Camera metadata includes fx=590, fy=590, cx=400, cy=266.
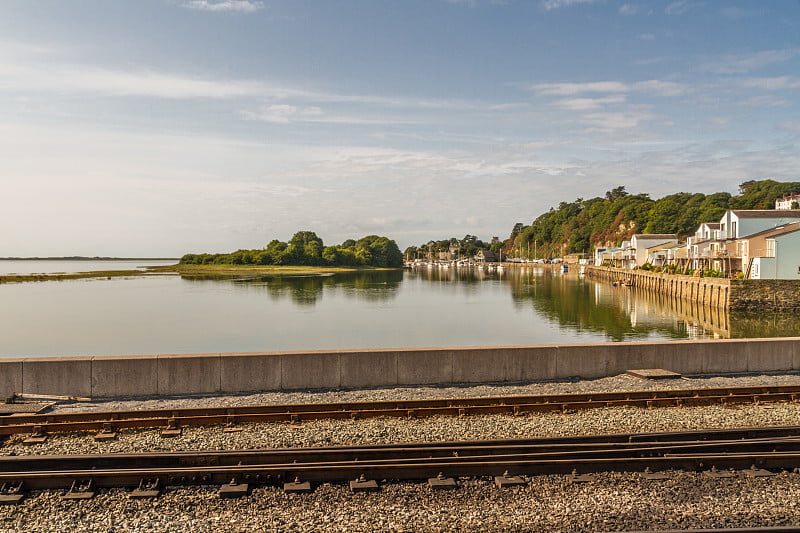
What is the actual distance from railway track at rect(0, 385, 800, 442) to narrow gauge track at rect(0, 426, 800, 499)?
2.01 metres

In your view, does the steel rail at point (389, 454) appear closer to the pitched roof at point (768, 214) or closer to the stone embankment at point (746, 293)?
the stone embankment at point (746, 293)

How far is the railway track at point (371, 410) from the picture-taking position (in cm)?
1188

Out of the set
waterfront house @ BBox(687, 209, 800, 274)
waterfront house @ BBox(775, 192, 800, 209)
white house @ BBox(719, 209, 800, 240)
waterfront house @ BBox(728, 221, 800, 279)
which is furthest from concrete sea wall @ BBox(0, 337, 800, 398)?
waterfront house @ BBox(775, 192, 800, 209)

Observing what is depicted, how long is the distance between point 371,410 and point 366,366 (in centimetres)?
373

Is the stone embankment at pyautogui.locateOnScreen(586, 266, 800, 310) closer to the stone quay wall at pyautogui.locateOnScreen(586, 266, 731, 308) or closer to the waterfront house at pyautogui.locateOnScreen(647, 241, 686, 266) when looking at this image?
the stone quay wall at pyautogui.locateOnScreen(586, 266, 731, 308)

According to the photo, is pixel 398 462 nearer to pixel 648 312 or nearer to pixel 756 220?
pixel 648 312

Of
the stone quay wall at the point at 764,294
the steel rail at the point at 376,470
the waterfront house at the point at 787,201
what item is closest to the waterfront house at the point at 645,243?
the waterfront house at the point at 787,201

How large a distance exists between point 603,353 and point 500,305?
54.5m

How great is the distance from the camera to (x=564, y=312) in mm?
62062

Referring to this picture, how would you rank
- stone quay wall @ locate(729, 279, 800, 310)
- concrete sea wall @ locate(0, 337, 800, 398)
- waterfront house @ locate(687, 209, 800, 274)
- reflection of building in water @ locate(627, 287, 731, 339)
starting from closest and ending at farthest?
concrete sea wall @ locate(0, 337, 800, 398)
reflection of building in water @ locate(627, 287, 731, 339)
stone quay wall @ locate(729, 279, 800, 310)
waterfront house @ locate(687, 209, 800, 274)

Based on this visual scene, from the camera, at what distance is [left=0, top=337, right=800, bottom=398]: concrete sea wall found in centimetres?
1552

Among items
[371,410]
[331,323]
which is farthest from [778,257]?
[371,410]

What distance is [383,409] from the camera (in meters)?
13.0

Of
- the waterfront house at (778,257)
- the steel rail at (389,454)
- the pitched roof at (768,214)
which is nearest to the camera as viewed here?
the steel rail at (389,454)
